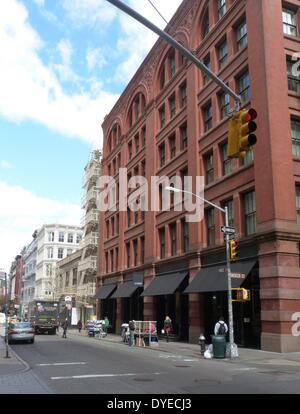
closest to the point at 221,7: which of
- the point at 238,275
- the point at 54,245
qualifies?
the point at 238,275

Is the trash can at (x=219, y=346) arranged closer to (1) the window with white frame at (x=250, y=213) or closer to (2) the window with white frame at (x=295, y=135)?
(1) the window with white frame at (x=250, y=213)

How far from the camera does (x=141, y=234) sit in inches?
1709

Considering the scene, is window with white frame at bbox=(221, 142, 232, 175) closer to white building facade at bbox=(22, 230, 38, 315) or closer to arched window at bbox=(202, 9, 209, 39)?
arched window at bbox=(202, 9, 209, 39)

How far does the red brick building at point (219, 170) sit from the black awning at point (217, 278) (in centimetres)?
10

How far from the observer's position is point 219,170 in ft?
99.5

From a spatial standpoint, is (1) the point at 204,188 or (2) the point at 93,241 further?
(2) the point at 93,241

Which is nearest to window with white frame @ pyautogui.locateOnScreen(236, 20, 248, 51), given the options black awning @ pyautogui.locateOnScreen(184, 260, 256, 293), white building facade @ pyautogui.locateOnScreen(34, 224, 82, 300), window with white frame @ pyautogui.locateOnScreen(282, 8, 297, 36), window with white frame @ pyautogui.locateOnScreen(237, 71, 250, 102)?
window with white frame @ pyautogui.locateOnScreen(237, 71, 250, 102)

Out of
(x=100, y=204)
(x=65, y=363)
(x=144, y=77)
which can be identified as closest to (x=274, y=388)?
(x=65, y=363)

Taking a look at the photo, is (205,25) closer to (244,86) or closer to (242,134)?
(244,86)

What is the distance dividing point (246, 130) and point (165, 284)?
26.4 meters

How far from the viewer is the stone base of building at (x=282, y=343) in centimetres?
2248

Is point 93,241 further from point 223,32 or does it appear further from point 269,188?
point 269,188

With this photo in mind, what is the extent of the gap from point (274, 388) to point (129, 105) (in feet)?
136
